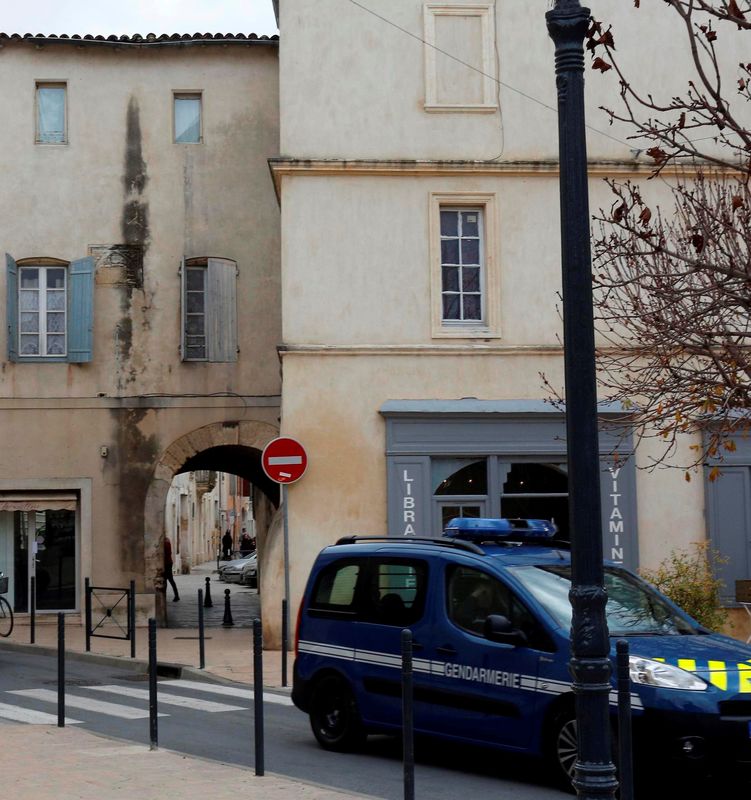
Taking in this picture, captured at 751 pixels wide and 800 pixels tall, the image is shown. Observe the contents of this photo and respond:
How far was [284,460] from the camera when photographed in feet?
58.7

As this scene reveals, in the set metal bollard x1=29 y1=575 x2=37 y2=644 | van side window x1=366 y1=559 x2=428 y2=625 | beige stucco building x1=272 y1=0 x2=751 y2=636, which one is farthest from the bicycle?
van side window x1=366 y1=559 x2=428 y2=625

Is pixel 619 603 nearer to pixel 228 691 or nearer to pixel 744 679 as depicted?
pixel 744 679

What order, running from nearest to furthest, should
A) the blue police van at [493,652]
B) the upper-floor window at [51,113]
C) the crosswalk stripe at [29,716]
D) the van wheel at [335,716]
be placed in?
the blue police van at [493,652]
the van wheel at [335,716]
the crosswalk stripe at [29,716]
the upper-floor window at [51,113]

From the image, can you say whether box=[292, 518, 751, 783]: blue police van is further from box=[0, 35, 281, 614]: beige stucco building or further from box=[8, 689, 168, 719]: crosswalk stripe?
box=[0, 35, 281, 614]: beige stucco building

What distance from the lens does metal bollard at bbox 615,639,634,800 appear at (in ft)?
24.2

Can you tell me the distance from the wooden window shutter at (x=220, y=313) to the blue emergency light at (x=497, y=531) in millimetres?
12759

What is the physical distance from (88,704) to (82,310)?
1032 cm

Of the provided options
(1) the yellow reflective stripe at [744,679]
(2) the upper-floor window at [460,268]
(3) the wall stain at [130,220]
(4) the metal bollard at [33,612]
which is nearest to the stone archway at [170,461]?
(3) the wall stain at [130,220]

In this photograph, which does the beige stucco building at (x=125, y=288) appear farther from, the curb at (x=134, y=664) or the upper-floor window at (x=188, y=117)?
the curb at (x=134, y=664)

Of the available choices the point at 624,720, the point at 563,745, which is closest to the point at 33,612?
the point at 563,745

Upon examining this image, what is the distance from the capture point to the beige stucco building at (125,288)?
22.9m

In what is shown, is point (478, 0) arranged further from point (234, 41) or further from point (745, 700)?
point (745, 700)

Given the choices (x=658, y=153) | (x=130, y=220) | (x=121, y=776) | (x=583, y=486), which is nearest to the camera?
(x=583, y=486)

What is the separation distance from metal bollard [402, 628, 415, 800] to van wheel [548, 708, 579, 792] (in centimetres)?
121
